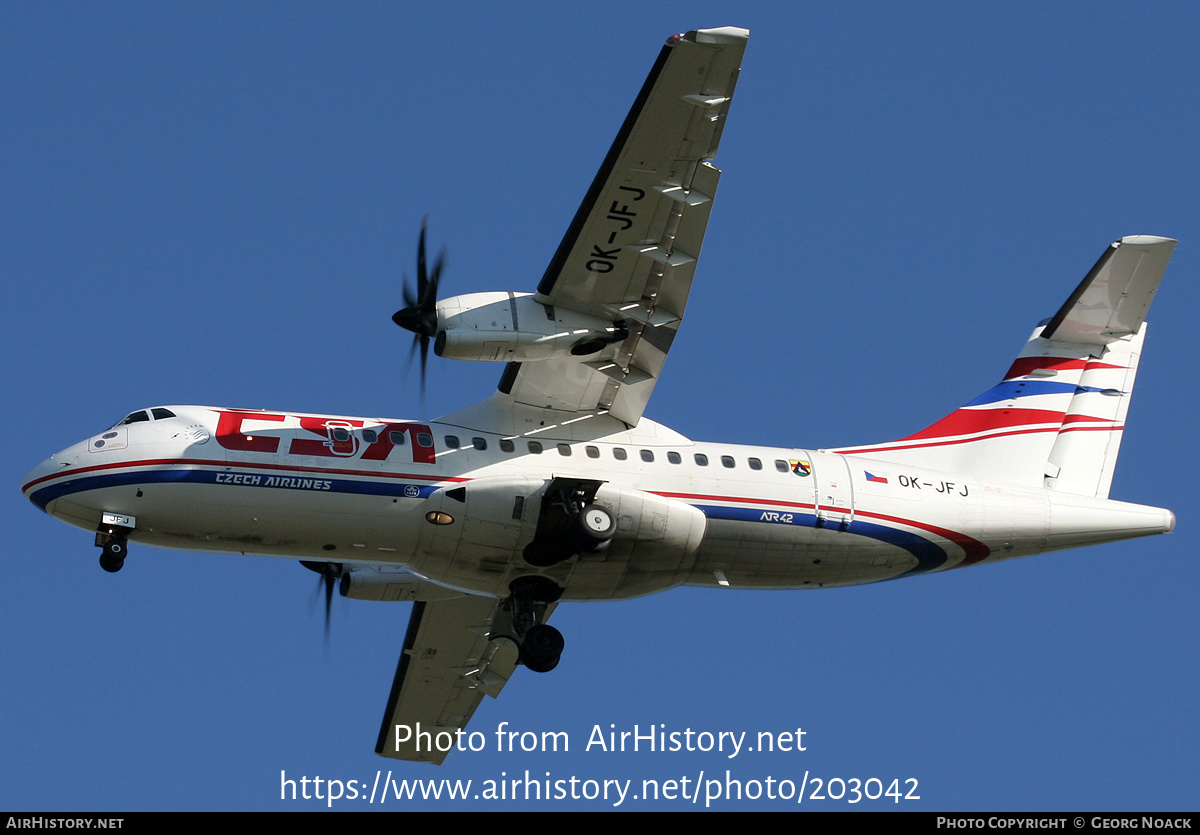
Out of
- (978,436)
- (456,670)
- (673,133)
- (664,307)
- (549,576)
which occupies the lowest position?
(456,670)

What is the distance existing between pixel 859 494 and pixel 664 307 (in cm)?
391

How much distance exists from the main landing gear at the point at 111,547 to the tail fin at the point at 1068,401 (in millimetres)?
10155

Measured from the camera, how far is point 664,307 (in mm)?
20234

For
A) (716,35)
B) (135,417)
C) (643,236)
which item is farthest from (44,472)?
(716,35)

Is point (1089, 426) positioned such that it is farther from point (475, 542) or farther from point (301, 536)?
point (301, 536)

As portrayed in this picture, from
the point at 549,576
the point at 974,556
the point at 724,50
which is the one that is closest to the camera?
the point at 724,50

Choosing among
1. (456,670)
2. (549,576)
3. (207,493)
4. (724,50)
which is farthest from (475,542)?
(724,50)

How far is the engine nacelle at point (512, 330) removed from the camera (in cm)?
1858

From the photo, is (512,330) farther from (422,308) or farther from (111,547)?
(111,547)

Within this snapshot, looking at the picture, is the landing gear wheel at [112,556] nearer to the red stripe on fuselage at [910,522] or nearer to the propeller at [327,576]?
the propeller at [327,576]

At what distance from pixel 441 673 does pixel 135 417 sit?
23.8 ft

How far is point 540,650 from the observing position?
20797mm

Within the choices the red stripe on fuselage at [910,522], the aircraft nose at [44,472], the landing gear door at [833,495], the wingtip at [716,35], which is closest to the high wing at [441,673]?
the red stripe on fuselage at [910,522]

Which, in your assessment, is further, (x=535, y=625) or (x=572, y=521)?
(x=535, y=625)
